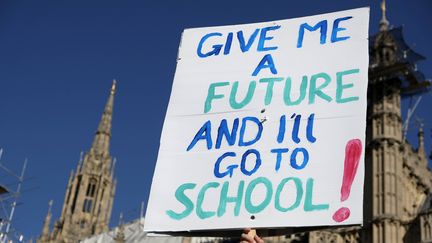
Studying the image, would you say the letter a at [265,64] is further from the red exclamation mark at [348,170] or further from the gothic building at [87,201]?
the gothic building at [87,201]

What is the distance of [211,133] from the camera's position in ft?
12.4

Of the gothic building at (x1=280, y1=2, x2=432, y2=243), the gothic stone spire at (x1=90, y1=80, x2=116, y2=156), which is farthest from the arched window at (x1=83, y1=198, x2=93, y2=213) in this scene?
the gothic building at (x1=280, y1=2, x2=432, y2=243)

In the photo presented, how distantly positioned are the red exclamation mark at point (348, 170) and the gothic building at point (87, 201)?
44.5 meters

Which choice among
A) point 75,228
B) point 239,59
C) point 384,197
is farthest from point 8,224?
point 239,59

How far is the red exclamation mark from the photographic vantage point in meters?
3.21

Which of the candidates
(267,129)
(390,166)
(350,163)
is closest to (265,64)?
(267,129)

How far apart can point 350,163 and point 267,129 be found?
20.8 inches

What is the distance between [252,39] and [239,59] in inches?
6.3

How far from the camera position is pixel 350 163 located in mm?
3352

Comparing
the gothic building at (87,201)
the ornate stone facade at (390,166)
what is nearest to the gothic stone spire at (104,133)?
the gothic building at (87,201)

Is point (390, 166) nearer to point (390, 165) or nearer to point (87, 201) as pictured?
point (390, 165)

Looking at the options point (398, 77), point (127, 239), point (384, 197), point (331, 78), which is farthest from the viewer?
point (127, 239)

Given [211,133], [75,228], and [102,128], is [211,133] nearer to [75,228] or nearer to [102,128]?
[75,228]

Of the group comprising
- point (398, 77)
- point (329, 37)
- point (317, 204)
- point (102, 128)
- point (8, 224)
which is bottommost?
point (317, 204)
